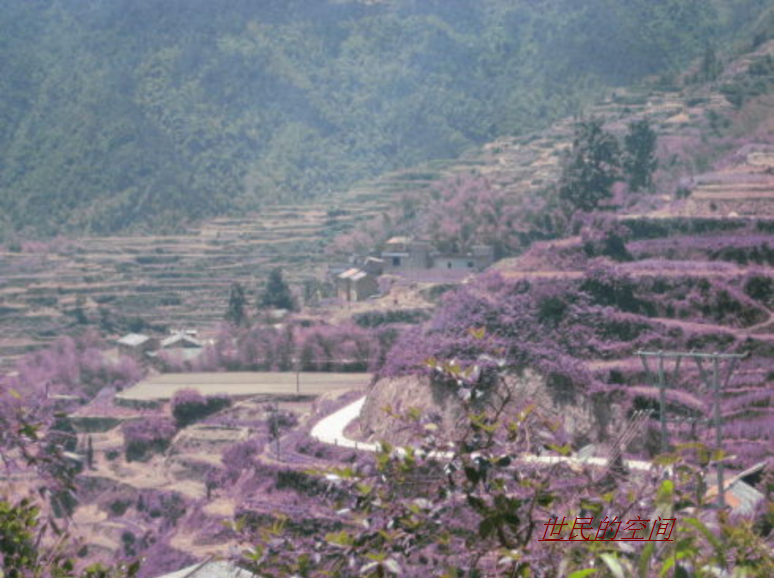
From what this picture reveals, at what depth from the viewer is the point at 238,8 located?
346ft

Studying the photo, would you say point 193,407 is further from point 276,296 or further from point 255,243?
point 255,243

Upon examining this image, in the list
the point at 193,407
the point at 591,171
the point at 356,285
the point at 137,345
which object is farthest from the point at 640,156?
the point at 137,345

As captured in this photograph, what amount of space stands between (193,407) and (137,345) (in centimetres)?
1226

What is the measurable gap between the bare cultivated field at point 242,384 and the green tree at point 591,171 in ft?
26.1

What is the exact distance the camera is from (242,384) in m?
38.6

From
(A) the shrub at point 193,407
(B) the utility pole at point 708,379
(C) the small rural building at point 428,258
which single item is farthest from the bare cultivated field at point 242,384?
(B) the utility pole at point 708,379

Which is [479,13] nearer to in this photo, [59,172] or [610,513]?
[59,172]

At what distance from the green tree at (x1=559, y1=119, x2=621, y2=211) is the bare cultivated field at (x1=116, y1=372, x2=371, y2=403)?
7.95m

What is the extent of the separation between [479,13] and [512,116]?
28.1 m

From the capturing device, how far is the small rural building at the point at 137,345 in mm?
47062

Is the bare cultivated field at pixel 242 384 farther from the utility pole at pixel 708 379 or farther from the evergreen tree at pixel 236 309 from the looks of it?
the utility pole at pixel 708 379

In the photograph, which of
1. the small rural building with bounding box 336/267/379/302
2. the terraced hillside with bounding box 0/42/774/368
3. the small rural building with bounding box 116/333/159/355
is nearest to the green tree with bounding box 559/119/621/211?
the terraced hillside with bounding box 0/42/774/368

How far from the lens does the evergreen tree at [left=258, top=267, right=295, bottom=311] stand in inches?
1923

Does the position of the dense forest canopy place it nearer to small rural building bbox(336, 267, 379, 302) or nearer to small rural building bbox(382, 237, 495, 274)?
small rural building bbox(382, 237, 495, 274)
